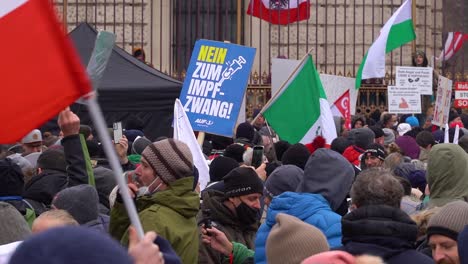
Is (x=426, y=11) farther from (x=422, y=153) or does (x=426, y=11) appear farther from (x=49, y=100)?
(x=49, y=100)

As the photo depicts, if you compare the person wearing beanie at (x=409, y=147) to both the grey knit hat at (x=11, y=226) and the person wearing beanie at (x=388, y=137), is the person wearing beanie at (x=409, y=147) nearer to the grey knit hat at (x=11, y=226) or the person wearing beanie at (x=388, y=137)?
the person wearing beanie at (x=388, y=137)

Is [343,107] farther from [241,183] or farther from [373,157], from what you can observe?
[241,183]

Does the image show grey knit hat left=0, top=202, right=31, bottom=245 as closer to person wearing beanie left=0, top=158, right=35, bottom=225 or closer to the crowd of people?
the crowd of people

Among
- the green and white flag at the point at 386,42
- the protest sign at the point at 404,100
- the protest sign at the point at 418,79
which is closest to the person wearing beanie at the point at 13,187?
the green and white flag at the point at 386,42

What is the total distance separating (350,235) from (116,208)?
4.14 feet

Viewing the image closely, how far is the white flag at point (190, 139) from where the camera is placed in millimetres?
9172

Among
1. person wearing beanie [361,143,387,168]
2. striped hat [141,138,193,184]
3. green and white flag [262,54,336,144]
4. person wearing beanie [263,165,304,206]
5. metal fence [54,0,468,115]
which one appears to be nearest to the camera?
striped hat [141,138,193,184]

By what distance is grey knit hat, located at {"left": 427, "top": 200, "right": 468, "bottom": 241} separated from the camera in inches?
208

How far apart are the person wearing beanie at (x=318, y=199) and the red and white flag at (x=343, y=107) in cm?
886

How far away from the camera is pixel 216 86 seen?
1070 cm

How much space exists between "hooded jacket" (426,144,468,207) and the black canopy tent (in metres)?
7.54

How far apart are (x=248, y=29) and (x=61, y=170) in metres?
14.6

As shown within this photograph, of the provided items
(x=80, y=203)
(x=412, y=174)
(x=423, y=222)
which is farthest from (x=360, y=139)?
(x=80, y=203)

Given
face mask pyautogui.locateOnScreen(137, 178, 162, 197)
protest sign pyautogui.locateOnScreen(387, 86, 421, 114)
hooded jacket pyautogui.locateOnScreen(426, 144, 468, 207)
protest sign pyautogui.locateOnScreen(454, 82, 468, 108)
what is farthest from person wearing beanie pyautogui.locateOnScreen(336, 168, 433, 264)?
protest sign pyautogui.locateOnScreen(454, 82, 468, 108)
